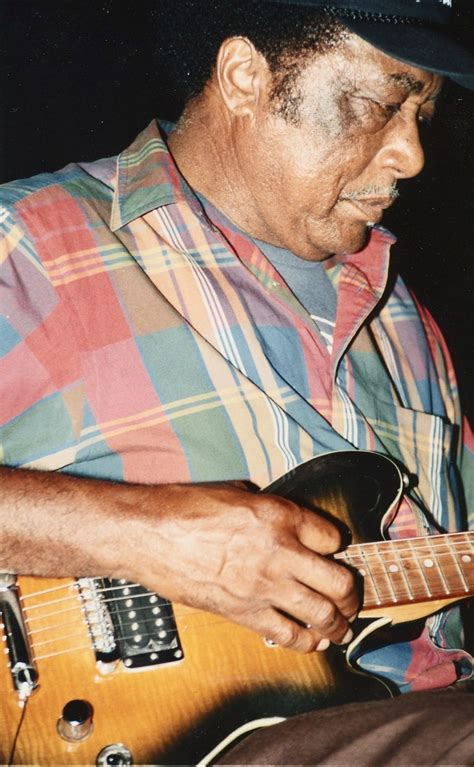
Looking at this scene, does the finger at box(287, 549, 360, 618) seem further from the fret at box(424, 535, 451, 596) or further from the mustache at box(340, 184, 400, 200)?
the mustache at box(340, 184, 400, 200)

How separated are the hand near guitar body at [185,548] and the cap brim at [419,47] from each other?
3.04ft

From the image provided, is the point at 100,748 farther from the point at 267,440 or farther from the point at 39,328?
the point at 39,328

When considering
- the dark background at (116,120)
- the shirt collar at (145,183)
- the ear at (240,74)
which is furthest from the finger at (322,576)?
the dark background at (116,120)

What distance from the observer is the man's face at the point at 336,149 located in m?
1.36

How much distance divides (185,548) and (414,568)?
1.74 feet

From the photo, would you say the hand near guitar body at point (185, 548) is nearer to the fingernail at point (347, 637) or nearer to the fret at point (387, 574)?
the fingernail at point (347, 637)

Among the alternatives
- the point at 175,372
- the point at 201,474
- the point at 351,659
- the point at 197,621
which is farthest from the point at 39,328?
the point at 351,659

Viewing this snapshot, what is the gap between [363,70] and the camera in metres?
1.34

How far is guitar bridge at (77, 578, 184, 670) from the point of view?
3.45ft

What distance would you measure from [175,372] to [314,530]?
0.44m

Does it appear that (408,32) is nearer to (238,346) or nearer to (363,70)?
(363,70)

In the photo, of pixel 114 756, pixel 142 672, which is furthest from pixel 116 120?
pixel 114 756

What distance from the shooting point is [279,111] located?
4.78ft

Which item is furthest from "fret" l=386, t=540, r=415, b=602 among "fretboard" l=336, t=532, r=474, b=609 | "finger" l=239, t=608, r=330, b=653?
"finger" l=239, t=608, r=330, b=653
